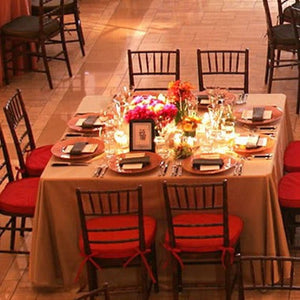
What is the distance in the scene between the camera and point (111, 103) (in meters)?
6.25

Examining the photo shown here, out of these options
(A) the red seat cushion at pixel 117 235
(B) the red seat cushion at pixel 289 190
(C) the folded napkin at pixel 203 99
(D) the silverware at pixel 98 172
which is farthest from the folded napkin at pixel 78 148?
(B) the red seat cushion at pixel 289 190

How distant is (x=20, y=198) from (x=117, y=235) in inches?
33.7

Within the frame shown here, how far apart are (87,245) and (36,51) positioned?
4826 mm

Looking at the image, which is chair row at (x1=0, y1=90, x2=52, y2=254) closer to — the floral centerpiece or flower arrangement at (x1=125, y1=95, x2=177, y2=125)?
flower arrangement at (x1=125, y1=95, x2=177, y2=125)

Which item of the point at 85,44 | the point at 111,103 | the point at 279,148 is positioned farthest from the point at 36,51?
the point at 279,148

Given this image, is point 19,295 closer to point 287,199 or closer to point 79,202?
point 79,202

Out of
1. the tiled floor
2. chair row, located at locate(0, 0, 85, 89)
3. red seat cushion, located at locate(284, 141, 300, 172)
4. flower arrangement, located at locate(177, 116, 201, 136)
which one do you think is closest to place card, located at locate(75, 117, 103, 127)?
flower arrangement, located at locate(177, 116, 201, 136)

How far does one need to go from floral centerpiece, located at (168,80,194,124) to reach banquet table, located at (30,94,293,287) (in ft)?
1.86

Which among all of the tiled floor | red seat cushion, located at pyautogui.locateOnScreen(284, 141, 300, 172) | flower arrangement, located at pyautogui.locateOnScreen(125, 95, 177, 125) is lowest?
the tiled floor

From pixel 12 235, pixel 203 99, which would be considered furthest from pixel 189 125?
pixel 12 235

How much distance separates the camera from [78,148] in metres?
5.48

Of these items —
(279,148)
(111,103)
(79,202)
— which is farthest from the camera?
(111,103)

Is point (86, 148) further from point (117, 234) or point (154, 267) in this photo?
point (154, 267)

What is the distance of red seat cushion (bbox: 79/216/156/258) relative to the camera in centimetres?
493
